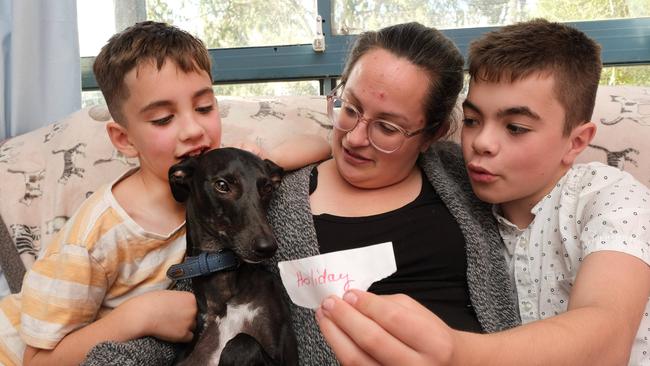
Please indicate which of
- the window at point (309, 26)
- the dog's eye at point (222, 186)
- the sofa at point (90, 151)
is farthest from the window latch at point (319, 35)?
the dog's eye at point (222, 186)

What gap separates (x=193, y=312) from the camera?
1.18 metres

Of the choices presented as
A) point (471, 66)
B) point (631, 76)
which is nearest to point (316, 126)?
point (471, 66)

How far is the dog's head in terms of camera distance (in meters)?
1.07

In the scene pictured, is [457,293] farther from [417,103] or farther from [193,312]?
[193,312]

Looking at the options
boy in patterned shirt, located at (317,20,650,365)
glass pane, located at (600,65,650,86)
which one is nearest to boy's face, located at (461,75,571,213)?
boy in patterned shirt, located at (317,20,650,365)

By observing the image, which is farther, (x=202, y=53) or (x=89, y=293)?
(x=202, y=53)

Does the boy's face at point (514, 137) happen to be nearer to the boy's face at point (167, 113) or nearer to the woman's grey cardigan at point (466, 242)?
the woman's grey cardigan at point (466, 242)

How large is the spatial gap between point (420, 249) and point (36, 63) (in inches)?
59.2

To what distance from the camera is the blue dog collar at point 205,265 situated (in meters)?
1.15

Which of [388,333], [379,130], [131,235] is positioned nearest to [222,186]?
[131,235]

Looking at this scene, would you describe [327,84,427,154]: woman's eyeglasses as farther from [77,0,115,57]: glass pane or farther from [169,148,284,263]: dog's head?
[77,0,115,57]: glass pane

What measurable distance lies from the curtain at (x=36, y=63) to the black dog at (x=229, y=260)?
3.49 ft

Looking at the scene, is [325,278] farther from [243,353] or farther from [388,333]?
[243,353]

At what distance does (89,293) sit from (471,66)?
94cm
